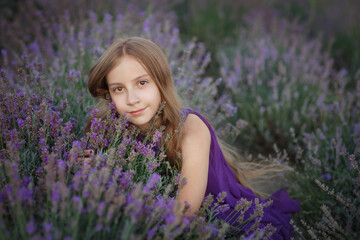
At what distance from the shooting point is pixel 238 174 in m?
2.36

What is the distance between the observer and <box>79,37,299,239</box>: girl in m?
1.75

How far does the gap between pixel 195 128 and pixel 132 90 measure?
0.44 metres

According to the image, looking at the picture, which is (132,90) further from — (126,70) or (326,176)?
(326,176)

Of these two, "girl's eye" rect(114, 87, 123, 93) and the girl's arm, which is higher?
"girl's eye" rect(114, 87, 123, 93)

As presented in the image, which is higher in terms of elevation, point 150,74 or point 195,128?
point 150,74

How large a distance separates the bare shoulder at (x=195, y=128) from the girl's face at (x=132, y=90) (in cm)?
23

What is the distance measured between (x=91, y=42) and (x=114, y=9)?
1.48m

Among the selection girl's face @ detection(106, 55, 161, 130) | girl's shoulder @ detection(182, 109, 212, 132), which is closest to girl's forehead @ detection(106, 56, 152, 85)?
girl's face @ detection(106, 55, 161, 130)

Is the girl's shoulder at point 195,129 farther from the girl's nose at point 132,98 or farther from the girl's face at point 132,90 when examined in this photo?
the girl's nose at point 132,98

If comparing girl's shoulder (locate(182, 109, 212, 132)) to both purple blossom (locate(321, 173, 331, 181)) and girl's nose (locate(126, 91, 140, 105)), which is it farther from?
purple blossom (locate(321, 173, 331, 181))

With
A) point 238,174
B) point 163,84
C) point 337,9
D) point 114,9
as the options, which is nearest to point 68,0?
point 114,9

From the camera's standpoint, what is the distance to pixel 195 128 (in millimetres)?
1862

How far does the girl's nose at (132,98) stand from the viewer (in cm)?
171

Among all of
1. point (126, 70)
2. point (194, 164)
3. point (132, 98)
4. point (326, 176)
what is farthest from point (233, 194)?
point (126, 70)
